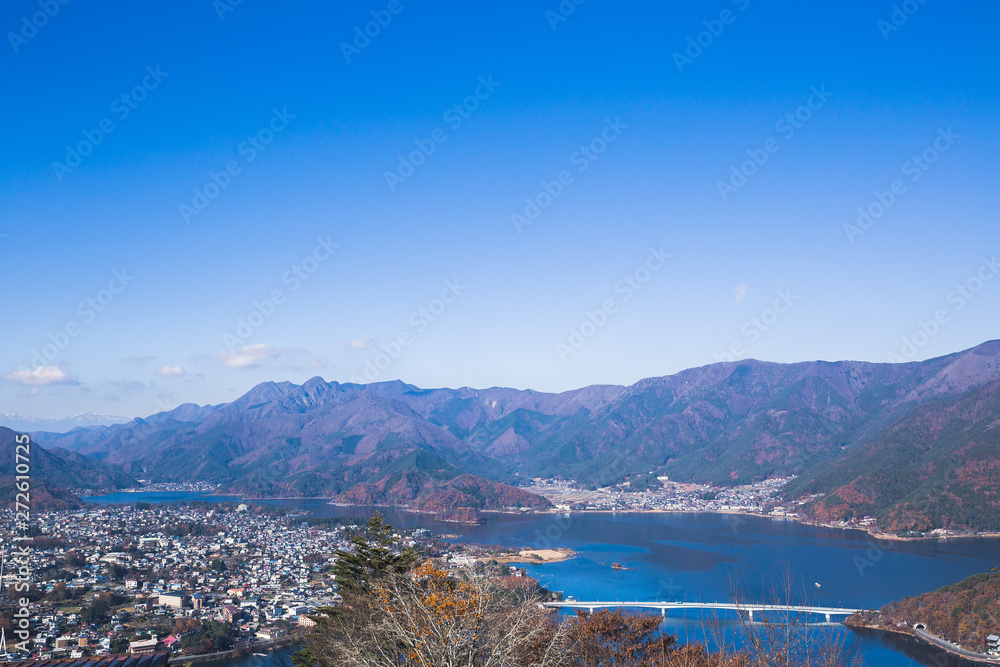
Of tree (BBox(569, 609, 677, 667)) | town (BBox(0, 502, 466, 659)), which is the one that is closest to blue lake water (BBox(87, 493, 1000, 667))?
tree (BBox(569, 609, 677, 667))

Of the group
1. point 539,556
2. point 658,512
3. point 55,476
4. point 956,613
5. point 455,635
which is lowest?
point 658,512

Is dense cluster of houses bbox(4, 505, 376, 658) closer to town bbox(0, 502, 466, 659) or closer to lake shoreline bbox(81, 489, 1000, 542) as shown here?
town bbox(0, 502, 466, 659)

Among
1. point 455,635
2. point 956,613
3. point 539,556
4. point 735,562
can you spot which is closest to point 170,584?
point 539,556

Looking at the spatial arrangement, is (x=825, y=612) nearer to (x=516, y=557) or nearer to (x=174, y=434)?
(x=516, y=557)

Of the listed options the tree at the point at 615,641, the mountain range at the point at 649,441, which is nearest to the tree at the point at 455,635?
the tree at the point at 615,641

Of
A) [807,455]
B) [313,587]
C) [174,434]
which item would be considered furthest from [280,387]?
[313,587]

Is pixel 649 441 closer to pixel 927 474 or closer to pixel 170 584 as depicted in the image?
pixel 927 474
